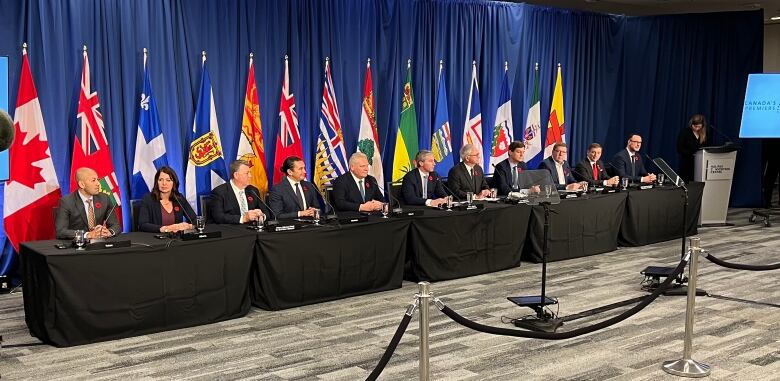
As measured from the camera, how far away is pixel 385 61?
331 inches

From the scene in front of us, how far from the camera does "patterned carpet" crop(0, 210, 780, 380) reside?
426cm

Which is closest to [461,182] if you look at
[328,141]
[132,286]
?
[328,141]

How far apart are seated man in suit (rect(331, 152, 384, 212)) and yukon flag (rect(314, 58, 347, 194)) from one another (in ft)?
2.46

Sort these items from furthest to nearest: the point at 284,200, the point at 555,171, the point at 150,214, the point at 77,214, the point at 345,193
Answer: the point at 555,171 < the point at 345,193 < the point at 284,200 < the point at 150,214 < the point at 77,214

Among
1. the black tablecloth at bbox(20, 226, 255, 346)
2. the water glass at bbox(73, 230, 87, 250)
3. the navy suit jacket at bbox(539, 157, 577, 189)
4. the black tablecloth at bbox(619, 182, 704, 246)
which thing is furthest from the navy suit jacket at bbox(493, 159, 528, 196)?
the water glass at bbox(73, 230, 87, 250)

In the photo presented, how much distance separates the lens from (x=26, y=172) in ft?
20.0

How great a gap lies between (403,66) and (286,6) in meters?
1.56

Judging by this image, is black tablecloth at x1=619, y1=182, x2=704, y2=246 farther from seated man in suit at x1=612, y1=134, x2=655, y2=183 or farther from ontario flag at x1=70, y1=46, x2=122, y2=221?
ontario flag at x1=70, y1=46, x2=122, y2=221

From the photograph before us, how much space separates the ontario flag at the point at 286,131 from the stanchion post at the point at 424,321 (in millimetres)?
4288

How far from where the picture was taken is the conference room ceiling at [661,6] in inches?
430

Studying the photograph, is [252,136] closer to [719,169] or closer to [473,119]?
[473,119]

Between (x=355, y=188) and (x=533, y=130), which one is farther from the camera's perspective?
(x=533, y=130)

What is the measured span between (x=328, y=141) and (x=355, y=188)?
3.20ft

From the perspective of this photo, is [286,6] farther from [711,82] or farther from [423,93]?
[711,82]
